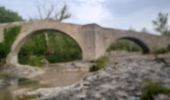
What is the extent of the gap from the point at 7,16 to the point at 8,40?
1357 inches

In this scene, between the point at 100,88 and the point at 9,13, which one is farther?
the point at 9,13

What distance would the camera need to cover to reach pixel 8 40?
34.3m

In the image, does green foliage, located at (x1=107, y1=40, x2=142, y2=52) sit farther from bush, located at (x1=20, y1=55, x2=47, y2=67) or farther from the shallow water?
the shallow water

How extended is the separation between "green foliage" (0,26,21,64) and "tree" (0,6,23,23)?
33.5 meters

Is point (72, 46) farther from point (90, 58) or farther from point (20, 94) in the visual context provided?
point (20, 94)

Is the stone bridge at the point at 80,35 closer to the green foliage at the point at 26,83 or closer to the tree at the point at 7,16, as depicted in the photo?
the green foliage at the point at 26,83

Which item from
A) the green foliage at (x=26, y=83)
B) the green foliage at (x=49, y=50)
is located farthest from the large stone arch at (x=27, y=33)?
the green foliage at (x=26, y=83)

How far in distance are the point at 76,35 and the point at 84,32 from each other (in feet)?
2.76

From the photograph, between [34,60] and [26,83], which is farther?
[34,60]

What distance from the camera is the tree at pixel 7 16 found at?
67.1 m

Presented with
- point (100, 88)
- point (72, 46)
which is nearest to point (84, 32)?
point (72, 46)

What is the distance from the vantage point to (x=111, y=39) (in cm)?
3825

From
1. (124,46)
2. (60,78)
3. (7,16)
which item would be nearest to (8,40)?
(60,78)

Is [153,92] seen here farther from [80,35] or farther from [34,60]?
[34,60]
